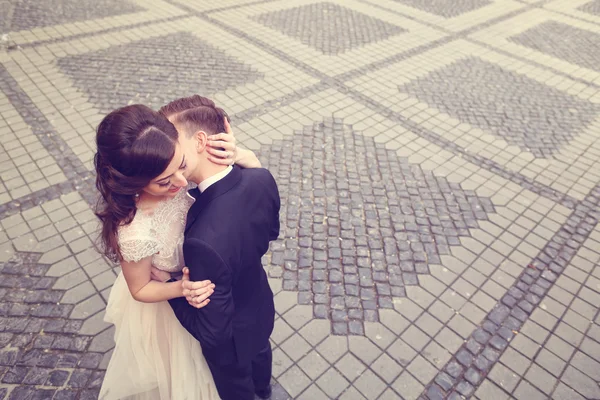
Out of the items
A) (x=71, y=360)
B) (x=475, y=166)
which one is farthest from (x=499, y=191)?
(x=71, y=360)

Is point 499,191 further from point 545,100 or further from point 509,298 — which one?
point 545,100

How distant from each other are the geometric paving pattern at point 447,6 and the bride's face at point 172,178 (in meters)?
11.3

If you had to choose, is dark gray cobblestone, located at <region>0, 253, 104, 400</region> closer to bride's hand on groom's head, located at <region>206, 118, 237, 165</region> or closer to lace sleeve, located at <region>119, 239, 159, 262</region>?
lace sleeve, located at <region>119, 239, 159, 262</region>

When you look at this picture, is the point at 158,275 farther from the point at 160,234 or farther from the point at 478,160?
the point at 478,160

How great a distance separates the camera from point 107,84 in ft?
23.2

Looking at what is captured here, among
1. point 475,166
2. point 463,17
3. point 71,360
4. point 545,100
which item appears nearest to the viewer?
point 71,360

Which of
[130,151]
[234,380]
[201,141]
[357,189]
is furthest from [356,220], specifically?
[130,151]

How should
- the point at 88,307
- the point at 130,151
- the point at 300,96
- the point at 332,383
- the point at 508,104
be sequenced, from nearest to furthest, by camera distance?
the point at 130,151 → the point at 332,383 → the point at 88,307 → the point at 300,96 → the point at 508,104

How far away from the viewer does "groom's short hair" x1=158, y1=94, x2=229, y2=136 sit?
6.68ft

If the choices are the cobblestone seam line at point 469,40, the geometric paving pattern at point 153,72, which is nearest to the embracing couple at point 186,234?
the geometric paving pattern at point 153,72

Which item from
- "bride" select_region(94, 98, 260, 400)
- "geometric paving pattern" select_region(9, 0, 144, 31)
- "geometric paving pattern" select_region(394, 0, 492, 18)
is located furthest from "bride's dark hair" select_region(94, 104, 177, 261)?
"geometric paving pattern" select_region(394, 0, 492, 18)

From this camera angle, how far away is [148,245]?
2.02m

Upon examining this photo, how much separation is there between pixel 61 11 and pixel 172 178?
1009 cm

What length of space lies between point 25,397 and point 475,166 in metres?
5.89
